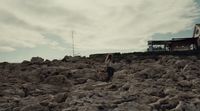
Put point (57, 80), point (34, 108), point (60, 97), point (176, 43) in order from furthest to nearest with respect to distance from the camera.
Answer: point (176, 43) → point (57, 80) → point (60, 97) → point (34, 108)

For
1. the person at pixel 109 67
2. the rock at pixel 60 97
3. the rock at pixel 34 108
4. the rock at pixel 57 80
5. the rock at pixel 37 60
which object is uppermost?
the rock at pixel 37 60

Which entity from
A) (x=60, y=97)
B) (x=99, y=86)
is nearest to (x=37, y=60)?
(x=99, y=86)

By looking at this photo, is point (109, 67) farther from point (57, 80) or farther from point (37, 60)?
point (37, 60)

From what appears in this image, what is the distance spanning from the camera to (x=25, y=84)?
2756cm

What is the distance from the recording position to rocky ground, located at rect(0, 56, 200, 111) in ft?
76.4

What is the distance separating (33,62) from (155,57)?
13.0 metres

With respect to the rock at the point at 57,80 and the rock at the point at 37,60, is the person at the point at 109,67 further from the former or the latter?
the rock at the point at 37,60

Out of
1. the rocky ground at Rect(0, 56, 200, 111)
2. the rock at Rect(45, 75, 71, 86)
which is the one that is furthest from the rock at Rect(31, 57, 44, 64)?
the rock at Rect(45, 75, 71, 86)

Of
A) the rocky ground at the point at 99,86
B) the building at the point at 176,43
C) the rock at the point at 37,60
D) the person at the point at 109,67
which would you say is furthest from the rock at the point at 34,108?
the building at the point at 176,43

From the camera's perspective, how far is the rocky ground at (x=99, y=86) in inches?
916

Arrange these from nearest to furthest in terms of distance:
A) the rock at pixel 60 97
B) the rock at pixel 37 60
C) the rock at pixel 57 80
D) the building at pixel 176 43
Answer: the rock at pixel 60 97 → the rock at pixel 57 80 → the rock at pixel 37 60 → the building at pixel 176 43

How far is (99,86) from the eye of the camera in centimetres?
2706

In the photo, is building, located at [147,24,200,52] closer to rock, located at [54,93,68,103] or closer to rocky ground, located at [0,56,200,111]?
rocky ground, located at [0,56,200,111]

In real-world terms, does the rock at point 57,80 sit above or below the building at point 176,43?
below
